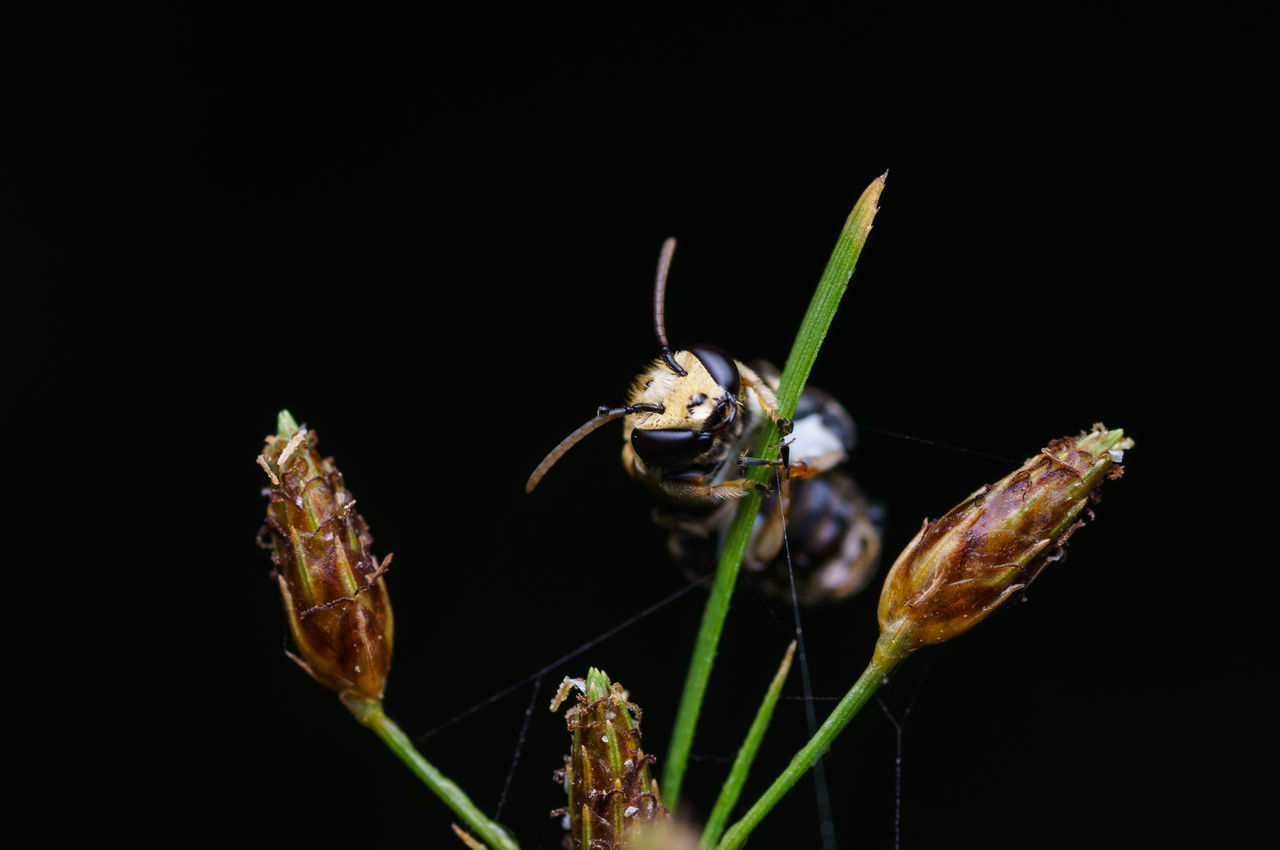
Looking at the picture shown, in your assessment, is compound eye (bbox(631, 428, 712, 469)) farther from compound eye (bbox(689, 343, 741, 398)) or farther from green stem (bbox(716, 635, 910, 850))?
green stem (bbox(716, 635, 910, 850))

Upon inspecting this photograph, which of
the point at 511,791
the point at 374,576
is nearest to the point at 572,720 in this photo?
the point at 374,576

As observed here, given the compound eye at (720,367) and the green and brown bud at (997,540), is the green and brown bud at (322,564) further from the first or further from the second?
the green and brown bud at (997,540)

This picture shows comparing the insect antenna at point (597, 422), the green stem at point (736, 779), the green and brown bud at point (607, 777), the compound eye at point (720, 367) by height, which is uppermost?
the compound eye at point (720, 367)

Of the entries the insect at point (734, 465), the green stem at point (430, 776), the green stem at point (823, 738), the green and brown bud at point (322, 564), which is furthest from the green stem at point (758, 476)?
the green and brown bud at point (322, 564)

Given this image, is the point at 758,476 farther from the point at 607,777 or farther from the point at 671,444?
the point at 607,777

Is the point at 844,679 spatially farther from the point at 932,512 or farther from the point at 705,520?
the point at 705,520

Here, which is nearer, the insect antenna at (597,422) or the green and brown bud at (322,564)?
the green and brown bud at (322,564)
